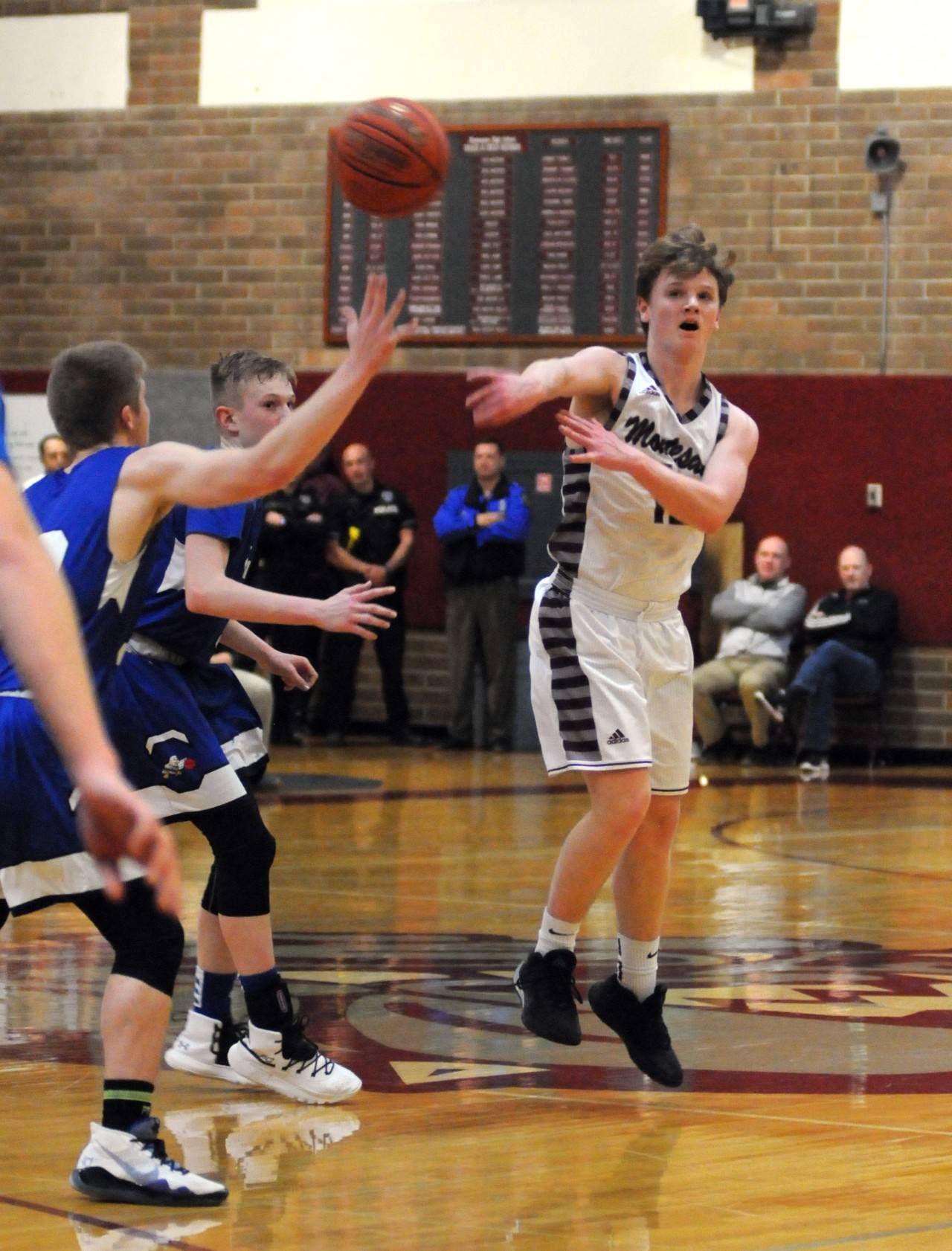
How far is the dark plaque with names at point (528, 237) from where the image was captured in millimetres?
13125

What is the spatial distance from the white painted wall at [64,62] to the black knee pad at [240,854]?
1114 cm

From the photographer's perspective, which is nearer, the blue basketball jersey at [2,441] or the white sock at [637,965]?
the blue basketball jersey at [2,441]

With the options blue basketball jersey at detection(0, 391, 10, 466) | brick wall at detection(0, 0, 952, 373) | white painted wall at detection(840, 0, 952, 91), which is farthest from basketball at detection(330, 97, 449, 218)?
white painted wall at detection(840, 0, 952, 91)

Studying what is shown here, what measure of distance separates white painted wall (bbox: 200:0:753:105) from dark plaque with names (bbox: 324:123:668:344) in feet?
1.11

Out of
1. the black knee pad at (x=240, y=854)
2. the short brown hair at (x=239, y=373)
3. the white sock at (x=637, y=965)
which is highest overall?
the short brown hair at (x=239, y=373)

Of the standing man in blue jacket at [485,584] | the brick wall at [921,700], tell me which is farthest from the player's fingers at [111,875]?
the brick wall at [921,700]

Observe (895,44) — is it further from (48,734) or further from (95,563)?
(48,734)

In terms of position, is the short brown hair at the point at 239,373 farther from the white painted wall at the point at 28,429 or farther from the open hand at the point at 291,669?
the white painted wall at the point at 28,429

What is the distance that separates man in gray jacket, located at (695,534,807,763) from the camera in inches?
476

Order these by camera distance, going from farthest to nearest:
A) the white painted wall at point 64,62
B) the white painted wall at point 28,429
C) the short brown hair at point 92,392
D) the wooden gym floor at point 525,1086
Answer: the white painted wall at point 64,62, the white painted wall at point 28,429, the short brown hair at point 92,392, the wooden gym floor at point 525,1086

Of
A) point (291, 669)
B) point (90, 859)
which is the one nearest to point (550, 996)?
point (291, 669)

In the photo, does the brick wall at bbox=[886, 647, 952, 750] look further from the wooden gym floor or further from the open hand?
the open hand

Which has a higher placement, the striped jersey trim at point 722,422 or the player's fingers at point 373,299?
the player's fingers at point 373,299

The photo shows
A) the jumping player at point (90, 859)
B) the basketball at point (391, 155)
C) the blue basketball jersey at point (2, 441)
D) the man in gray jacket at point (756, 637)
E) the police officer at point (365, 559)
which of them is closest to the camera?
the blue basketball jersey at point (2, 441)
